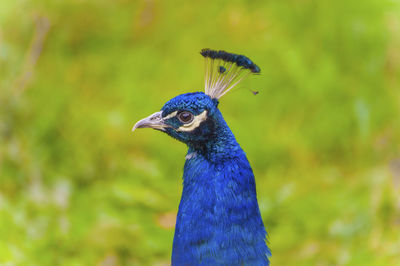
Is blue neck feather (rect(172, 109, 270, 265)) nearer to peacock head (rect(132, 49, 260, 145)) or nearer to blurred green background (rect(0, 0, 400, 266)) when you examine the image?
peacock head (rect(132, 49, 260, 145))

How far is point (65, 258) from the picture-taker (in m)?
1.61

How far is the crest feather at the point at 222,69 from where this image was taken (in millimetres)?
1021

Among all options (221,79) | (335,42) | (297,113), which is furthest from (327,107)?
(221,79)

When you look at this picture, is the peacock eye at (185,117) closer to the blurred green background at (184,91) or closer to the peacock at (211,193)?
the peacock at (211,193)

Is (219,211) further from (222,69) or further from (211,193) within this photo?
(222,69)

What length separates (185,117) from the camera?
0.97 m

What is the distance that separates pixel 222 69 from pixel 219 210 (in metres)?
0.27

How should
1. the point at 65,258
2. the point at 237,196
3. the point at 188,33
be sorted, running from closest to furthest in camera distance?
the point at 237,196 → the point at 65,258 → the point at 188,33

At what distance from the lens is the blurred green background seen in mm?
1781

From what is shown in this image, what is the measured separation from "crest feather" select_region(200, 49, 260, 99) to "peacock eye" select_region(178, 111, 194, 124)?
0.27 feet

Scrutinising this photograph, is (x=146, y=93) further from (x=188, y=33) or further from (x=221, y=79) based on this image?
(x=221, y=79)

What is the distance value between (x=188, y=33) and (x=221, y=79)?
896 millimetres

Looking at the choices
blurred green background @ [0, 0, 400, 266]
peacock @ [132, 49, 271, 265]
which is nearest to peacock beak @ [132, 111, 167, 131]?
peacock @ [132, 49, 271, 265]

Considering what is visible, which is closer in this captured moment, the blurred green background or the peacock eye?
the peacock eye
